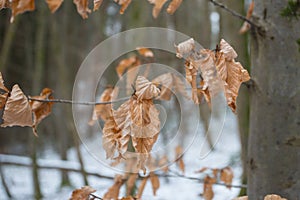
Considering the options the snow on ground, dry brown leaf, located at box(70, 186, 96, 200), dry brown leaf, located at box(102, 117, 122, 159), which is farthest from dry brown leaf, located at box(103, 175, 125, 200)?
the snow on ground

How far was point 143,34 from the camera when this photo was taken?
3.05 m

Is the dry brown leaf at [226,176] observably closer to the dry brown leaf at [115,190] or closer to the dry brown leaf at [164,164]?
the dry brown leaf at [164,164]

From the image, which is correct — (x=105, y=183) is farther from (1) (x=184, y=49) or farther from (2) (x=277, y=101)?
(1) (x=184, y=49)

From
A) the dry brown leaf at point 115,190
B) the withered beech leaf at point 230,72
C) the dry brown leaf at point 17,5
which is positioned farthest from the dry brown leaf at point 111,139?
the dry brown leaf at point 115,190

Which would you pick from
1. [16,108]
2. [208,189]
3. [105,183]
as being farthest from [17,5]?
[105,183]

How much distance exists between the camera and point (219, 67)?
0.75m

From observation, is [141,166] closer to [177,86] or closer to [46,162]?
[177,86]

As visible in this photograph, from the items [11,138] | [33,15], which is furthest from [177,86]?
[11,138]

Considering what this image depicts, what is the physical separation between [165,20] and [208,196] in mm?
3837

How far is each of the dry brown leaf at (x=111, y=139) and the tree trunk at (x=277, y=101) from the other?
435 millimetres

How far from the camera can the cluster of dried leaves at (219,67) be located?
74 cm

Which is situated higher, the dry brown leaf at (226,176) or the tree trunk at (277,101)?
the tree trunk at (277,101)

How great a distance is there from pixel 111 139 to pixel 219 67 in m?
0.25

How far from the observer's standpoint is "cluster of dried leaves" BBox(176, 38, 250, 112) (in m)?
0.74
